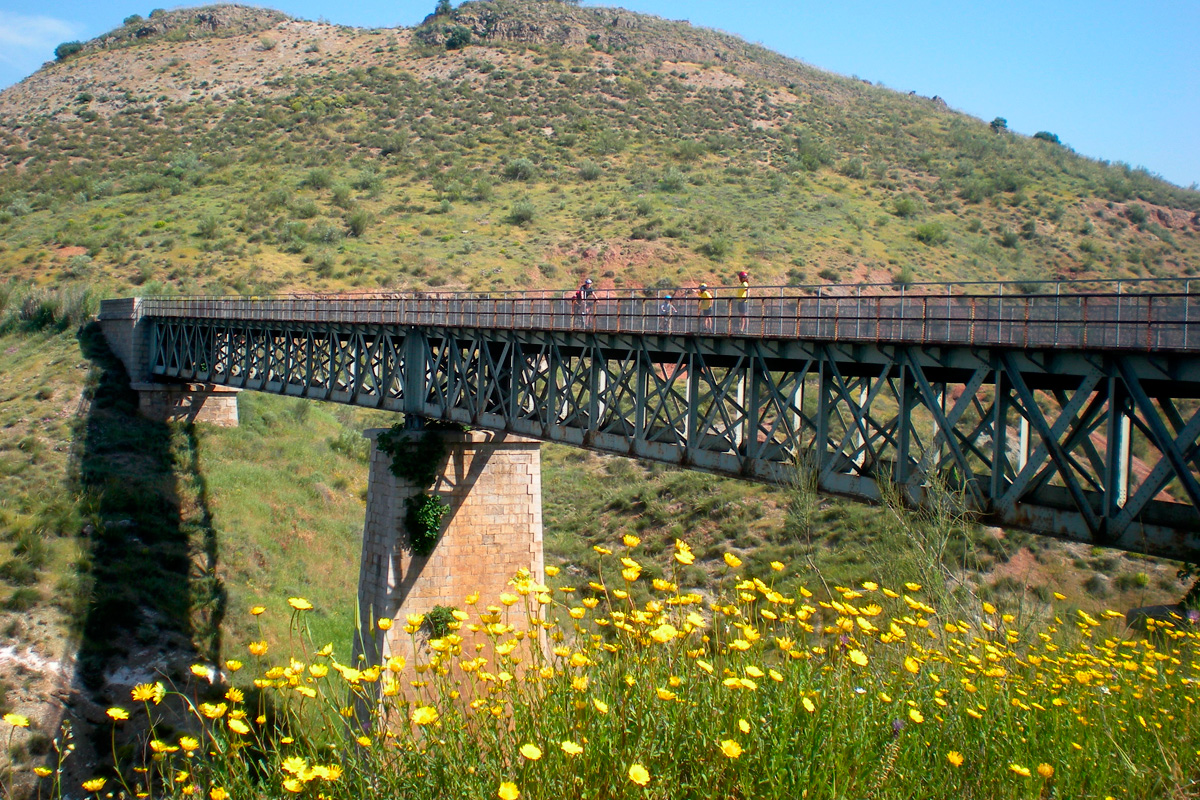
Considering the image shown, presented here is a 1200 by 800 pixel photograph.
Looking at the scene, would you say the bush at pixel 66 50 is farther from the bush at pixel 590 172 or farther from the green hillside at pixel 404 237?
the bush at pixel 590 172

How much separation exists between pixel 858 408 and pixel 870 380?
4.58 ft

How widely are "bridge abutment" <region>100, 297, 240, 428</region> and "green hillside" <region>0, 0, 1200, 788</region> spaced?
96cm

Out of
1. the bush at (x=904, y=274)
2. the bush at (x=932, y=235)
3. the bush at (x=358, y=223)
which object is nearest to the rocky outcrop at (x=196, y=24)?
the bush at (x=358, y=223)

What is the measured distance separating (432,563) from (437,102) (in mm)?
76714

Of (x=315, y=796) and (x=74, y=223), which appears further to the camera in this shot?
(x=74, y=223)

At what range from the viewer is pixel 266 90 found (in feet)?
305

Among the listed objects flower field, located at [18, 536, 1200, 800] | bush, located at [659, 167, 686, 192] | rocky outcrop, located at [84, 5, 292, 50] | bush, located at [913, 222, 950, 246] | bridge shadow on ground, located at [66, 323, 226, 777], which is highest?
rocky outcrop, located at [84, 5, 292, 50]

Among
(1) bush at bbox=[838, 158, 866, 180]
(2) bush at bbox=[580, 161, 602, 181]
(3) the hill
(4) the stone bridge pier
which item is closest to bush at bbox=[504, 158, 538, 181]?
(3) the hill

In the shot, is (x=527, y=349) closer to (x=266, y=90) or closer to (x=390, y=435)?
(x=390, y=435)

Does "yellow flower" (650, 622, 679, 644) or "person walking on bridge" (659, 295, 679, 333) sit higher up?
"person walking on bridge" (659, 295, 679, 333)

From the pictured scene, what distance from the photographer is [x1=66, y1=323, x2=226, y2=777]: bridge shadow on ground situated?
2102 cm

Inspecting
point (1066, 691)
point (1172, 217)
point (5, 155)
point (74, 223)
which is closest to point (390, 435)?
point (1066, 691)

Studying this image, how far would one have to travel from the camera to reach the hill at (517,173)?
56031 mm

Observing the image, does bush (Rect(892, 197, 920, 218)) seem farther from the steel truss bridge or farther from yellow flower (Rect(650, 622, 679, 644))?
yellow flower (Rect(650, 622, 679, 644))
